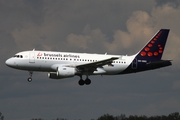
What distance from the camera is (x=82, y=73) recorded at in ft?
324

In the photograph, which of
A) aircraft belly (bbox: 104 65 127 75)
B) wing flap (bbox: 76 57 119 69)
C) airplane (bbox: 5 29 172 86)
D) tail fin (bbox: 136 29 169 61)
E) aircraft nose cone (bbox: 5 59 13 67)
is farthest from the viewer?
tail fin (bbox: 136 29 169 61)

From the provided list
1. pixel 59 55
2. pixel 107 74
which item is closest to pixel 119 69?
pixel 107 74

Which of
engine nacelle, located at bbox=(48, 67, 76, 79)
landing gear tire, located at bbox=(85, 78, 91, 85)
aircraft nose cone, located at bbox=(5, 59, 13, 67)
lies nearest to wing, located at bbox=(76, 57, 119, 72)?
engine nacelle, located at bbox=(48, 67, 76, 79)

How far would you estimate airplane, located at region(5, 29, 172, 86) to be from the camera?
314ft

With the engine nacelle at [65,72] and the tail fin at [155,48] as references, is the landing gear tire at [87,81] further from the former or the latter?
the tail fin at [155,48]

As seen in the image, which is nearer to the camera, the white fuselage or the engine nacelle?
the white fuselage

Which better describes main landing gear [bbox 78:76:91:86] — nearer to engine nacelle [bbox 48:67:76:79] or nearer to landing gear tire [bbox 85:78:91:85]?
landing gear tire [bbox 85:78:91:85]

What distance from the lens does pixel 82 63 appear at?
98.1m

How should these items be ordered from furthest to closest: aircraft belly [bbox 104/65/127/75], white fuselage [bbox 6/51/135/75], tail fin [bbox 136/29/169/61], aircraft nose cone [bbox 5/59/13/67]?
tail fin [bbox 136/29/169/61], aircraft belly [bbox 104/65/127/75], aircraft nose cone [bbox 5/59/13/67], white fuselage [bbox 6/51/135/75]

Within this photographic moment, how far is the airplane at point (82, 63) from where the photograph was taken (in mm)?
95562

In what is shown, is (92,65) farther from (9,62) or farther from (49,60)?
(9,62)

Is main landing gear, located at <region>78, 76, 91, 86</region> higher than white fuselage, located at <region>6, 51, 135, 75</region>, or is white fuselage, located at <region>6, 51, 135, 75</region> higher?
white fuselage, located at <region>6, 51, 135, 75</region>

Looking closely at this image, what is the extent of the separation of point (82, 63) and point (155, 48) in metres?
14.9

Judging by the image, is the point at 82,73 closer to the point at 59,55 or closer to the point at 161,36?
the point at 59,55
